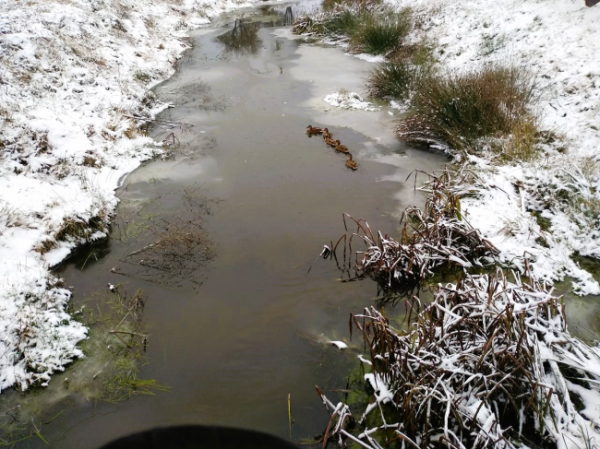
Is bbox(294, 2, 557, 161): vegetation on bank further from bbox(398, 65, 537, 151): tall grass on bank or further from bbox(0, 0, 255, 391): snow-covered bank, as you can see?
bbox(0, 0, 255, 391): snow-covered bank

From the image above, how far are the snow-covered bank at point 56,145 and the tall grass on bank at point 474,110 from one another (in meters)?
5.11

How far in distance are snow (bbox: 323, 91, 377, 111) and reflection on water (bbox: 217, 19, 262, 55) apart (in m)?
5.31

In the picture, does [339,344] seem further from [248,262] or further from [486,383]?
[248,262]

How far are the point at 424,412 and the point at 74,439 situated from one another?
8.57 feet

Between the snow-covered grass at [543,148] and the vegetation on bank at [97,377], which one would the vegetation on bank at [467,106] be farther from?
the vegetation on bank at [97,377]

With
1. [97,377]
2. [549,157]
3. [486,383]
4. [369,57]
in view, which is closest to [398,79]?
[369,57]

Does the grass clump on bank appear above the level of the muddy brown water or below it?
above

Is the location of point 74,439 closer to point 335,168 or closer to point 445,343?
point 445,343

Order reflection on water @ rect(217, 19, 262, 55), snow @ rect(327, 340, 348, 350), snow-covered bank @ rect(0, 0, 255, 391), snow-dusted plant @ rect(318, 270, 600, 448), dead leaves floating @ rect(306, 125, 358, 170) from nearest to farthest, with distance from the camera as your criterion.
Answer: snow-dusted plant @ rect(318, 270, 600, 448) → snow @ rect(327, 340, 348, 350) → snow-covered bank @ rect(0, 0, 255, 391) → dead leaves floating @ rect(306, 125, 358, 170) → reflection on water @ rect(217, 19, 262, 55)

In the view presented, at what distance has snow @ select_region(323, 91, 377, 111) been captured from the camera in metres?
8.61

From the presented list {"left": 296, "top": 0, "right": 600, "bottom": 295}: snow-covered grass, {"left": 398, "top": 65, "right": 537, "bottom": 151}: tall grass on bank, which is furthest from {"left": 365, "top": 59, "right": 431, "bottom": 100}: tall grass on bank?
{"left": 398, "top": 65, "right": 537, "bottom": 151}: tall grass on bank

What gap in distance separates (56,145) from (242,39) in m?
10.4

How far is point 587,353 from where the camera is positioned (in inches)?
107

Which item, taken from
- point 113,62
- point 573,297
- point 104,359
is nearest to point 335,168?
point 573,297
